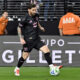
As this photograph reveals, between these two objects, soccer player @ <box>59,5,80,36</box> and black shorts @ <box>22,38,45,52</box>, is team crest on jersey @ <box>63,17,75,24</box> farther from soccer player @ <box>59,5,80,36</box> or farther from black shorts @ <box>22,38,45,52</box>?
black shorts @ <box>22,38,45,52</box>

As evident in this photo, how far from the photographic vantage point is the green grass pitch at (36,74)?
995 centimetres

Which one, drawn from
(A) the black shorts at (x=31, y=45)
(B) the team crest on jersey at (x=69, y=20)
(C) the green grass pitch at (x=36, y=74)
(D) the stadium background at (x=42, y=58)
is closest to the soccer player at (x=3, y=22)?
(D) the stadium background at (x=42, y=58)

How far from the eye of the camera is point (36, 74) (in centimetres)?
1084

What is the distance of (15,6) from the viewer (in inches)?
669

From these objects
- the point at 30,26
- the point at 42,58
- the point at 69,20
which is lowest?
the point at 42,58

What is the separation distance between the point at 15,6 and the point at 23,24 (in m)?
6.84

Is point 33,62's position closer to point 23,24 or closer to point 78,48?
point 78,48

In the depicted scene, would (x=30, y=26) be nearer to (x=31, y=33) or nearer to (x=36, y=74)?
(x=31, y=33)

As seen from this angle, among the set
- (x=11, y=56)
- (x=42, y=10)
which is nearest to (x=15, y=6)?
(x=42, y=10)

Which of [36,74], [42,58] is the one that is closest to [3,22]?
[42,58]

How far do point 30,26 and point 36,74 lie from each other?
139cm

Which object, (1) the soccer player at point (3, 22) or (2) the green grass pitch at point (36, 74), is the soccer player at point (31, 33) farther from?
(1) the soccer player at point (3, 22)

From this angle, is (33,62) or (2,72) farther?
(33,62)

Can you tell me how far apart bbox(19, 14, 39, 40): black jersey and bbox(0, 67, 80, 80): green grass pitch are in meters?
1.04
